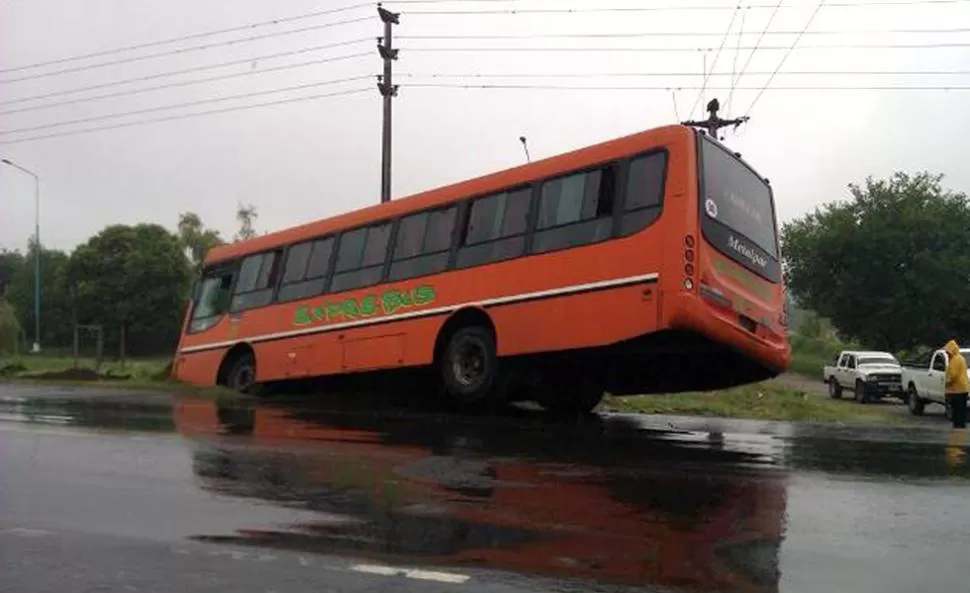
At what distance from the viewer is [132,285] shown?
65312mm

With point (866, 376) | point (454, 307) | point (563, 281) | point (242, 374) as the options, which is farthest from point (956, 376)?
point (866, 376)

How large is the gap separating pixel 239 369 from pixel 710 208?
1072 cm

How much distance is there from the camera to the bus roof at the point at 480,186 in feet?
36.0

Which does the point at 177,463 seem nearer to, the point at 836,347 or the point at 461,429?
the point at 461,429

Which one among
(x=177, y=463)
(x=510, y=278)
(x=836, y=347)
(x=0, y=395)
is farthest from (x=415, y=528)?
(x=836, y=347)

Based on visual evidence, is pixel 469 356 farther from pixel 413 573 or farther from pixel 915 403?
pixel 915 403

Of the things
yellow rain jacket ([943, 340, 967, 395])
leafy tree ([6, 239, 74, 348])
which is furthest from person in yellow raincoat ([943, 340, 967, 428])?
leafy tree ([6, 239, 74, 348])

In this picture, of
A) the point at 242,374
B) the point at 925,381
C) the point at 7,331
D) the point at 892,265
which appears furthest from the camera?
the point at 892,265

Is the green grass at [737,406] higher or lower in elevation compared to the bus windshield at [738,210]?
lower

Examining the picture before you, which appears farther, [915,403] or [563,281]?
[915,403]

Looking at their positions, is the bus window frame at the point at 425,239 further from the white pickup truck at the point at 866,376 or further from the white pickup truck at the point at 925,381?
the white pickup truck at the point at 866,376

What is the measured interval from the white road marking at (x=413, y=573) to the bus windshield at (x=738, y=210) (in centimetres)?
646

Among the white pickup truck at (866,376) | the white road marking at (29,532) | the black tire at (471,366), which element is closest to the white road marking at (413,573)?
Result: the white road marking at (29,532)

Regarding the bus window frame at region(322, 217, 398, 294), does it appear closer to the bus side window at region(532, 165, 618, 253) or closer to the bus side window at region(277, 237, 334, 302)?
the bus side window at region(277, 237, 334, 302)
